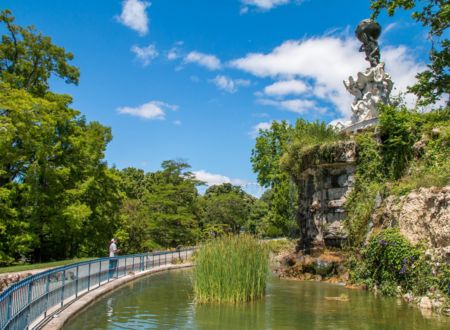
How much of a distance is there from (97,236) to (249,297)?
18.7 metres

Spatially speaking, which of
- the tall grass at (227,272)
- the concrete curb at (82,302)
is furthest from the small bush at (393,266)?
the concrete curb at (82,302)

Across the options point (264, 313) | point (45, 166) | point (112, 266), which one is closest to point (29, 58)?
point (45, 166)

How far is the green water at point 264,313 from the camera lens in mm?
8906

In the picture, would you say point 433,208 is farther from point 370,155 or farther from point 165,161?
point 165,161

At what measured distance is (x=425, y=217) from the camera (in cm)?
1205

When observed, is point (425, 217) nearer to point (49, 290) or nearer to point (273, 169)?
point (49, 290)

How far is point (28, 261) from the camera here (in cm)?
2638

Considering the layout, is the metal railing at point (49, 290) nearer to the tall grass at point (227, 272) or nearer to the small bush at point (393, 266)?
the tall grass at point (227, 272)

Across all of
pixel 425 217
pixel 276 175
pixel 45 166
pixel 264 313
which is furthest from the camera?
pixel 276 175

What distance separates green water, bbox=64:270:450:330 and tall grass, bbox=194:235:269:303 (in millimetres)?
381

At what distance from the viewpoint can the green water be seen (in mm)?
8906

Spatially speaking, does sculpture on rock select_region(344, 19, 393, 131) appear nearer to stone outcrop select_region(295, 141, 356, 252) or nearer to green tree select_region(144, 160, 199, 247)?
stone outcrop select_region(295, 141, 356, 252)

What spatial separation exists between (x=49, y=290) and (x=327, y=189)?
11.2 m

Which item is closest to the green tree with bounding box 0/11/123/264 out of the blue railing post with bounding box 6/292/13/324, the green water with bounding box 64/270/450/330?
the green water with bounding box 64/270/450/330
